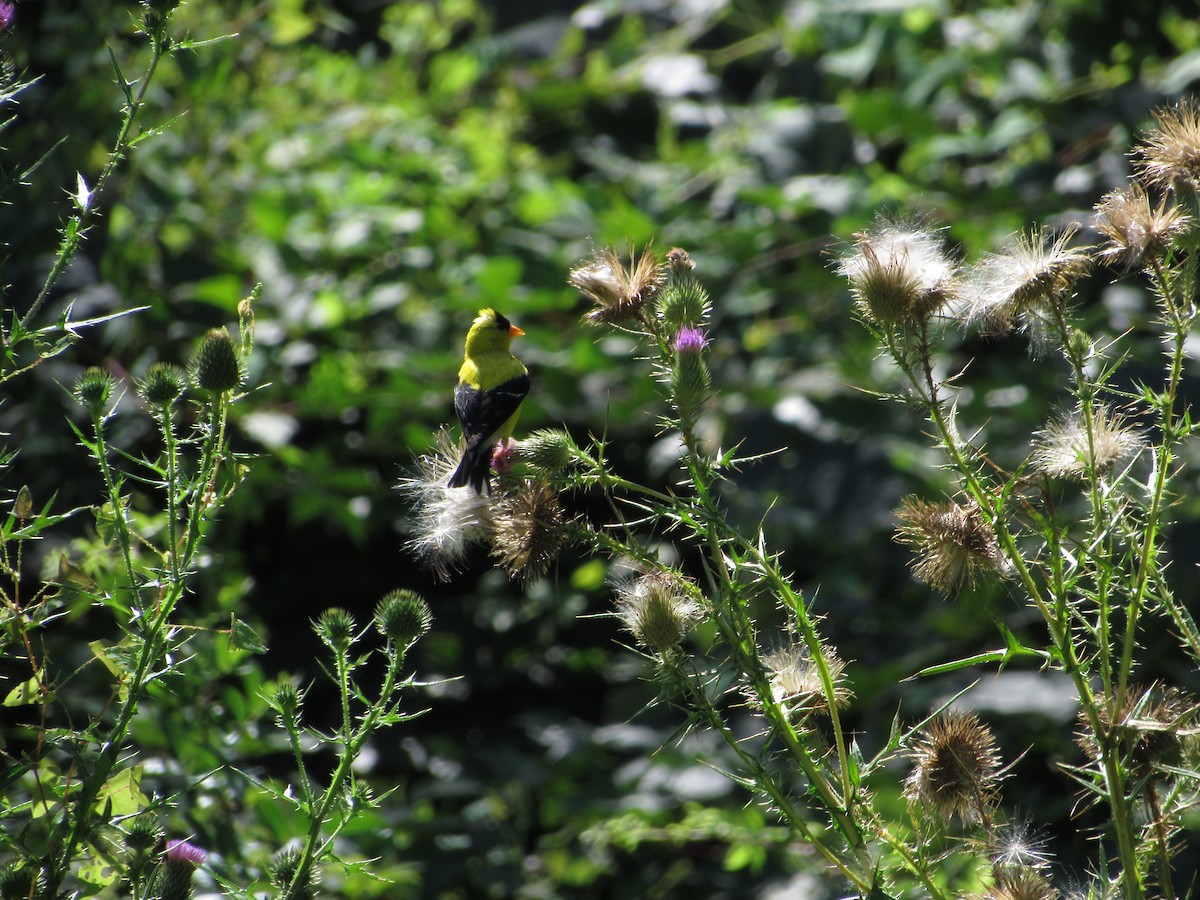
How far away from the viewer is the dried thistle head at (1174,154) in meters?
1.01

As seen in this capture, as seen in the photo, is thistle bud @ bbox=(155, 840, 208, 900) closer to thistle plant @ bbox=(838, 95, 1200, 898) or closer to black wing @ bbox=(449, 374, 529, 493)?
black wing @ bbox=(449, 374, 529, 493)

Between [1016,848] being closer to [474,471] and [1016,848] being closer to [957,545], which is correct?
[957,545]

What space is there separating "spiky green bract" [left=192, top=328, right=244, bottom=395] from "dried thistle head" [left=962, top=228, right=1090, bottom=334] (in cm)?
65

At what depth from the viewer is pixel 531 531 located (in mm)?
1019

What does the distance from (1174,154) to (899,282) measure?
0.27m

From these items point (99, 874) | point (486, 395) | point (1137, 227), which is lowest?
point (486, 395)

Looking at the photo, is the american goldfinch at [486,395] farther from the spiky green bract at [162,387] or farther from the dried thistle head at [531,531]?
the spiky green bract at [162,387]

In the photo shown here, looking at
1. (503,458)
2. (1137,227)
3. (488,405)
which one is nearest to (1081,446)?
(1137,227)

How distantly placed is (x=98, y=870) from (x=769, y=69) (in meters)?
4.49

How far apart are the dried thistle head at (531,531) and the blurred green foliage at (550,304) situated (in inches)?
60.3

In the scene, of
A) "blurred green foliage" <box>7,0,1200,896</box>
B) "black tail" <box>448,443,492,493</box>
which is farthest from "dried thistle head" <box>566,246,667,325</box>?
"blurred green foliage" <box>7,0,1200,896</box>

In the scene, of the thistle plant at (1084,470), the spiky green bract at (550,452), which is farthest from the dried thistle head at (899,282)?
the spiky green bract at (550,452)

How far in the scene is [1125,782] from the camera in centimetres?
99

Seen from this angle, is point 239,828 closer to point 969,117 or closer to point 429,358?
point 429,358
